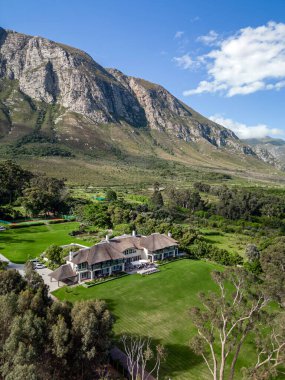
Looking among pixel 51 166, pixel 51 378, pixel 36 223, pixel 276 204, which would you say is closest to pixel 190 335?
pixel 51 378

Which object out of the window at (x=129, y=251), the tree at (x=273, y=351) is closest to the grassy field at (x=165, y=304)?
the window at (x=129, y=251)

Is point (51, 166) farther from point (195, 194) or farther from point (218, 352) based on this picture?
point (218, 352)

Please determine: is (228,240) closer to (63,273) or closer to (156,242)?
(156,242)

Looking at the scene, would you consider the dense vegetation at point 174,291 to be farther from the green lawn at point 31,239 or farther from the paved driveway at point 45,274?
the green lawn at point 31,239

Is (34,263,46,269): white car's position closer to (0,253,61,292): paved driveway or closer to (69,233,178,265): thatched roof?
(0,253,61,292): paved driveway

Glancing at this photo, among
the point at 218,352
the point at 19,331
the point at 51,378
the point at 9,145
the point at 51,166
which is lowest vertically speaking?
the point at 218,352
